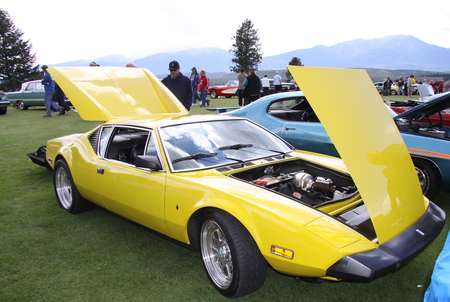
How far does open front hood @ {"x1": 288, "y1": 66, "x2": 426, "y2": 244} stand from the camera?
2.06 m

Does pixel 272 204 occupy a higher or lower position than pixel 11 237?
higher

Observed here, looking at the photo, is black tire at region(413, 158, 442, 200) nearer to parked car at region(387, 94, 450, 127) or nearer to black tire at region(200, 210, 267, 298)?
parked car at region(387, 94, 450, 127)

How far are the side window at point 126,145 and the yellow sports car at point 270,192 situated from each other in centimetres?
2

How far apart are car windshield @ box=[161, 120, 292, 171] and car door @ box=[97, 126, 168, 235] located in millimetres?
205

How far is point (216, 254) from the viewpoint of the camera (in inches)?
96.1

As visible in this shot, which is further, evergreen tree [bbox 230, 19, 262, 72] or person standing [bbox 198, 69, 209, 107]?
evergreen tree [bbox 230, 19, 262, 72]

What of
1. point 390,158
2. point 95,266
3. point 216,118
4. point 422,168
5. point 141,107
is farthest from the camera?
point 141,107

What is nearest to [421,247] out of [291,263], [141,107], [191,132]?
[291,263]

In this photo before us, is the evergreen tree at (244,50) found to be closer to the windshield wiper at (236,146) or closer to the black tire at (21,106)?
the black tire at (21,106)

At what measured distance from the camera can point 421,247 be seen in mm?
2023

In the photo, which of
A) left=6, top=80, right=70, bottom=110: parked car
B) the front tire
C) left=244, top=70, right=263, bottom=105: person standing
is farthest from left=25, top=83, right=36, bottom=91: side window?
left=244, top=70, right=263, bottom=105: person standing

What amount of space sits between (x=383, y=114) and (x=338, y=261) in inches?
53.7

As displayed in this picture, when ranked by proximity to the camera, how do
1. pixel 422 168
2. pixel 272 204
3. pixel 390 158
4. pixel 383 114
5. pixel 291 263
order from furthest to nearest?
pixel 422 168 < pixel 383 114 < pixel 390 158 < pixel 272 204 < pixel 291 263

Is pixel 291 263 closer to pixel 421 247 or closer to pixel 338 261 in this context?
pixel 338 261
